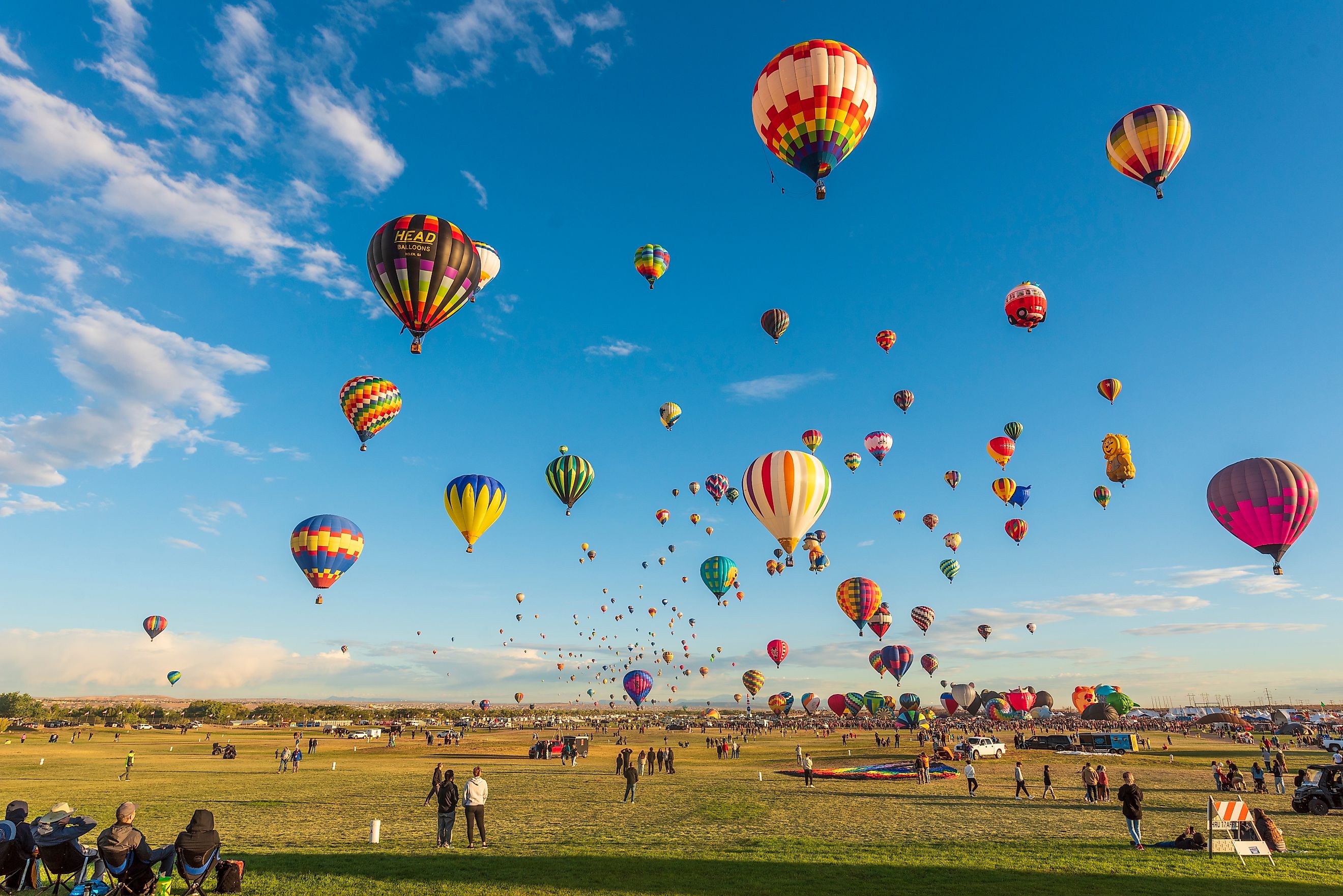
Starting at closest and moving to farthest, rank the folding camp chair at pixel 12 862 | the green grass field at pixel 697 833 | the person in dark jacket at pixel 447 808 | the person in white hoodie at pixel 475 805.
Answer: the folding camp chair at pixel 12 862 → the green grass field at pixel 697 833 → the person in dark jacket at pixel 447 808 → the person in white hoodie at pixel 475 805

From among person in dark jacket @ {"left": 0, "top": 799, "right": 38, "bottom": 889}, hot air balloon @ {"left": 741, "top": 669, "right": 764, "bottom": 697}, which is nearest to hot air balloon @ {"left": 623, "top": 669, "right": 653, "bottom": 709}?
hot air balloon @ {"left": 741, "top": 669, "right": 764, "bottom": 697}

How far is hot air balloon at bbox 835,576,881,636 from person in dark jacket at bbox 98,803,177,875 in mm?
53054

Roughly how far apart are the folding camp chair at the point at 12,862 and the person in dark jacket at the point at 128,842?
2.69 meters

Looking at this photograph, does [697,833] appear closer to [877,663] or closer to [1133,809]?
[1133,809]

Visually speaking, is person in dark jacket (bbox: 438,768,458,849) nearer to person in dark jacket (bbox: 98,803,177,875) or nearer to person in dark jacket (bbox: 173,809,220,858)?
person in dark jacket (bbox: 173,809,220,858)

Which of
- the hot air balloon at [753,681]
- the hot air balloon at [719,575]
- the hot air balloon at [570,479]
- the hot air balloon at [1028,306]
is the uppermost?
the hot air balloon at [1028,306]

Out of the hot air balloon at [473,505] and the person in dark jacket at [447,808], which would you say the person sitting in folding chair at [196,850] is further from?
the hot air balloon at [473,505]

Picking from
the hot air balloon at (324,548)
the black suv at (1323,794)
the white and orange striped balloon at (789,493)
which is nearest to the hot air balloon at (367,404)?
the hot air balloon at (324,548)

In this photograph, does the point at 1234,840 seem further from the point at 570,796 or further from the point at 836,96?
the point at 836,96

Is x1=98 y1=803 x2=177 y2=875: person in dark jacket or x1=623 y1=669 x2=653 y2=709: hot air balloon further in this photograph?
x1=623 y1=669 x2=653 y2=709: hot air balloon

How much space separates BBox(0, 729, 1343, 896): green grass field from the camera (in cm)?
1267

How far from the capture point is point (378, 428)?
1641 inches

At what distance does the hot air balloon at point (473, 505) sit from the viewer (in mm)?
39656

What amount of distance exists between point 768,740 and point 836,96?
70455 millimetres
